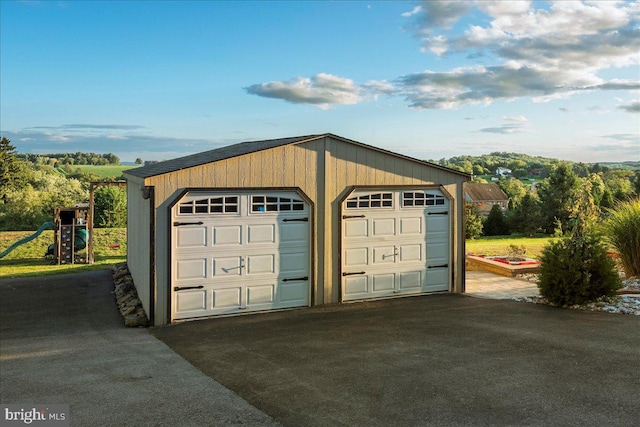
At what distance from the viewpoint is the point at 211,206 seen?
978cm

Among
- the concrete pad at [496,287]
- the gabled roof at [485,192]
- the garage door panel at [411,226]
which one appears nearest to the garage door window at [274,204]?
the garage door panel at [411,226]

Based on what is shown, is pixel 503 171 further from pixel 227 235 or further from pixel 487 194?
pixel 227 235

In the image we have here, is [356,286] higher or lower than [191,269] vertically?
lower

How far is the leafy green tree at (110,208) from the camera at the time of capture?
27.9 meters

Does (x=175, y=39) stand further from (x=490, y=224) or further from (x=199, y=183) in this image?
(x=490, y=224)

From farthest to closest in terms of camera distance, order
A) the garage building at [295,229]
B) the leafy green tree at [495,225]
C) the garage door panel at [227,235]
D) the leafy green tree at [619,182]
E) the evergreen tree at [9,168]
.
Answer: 1. the evergreen tree at [9,168]
2. the leafy green tree at [619,182]
3. the leafy green tree at [495,225]
4. the garage door panel at [227,235]
5. the garage building at [295,229]

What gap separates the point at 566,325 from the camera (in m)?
8.80

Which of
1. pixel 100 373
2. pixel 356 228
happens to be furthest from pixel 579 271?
pixel 100 373

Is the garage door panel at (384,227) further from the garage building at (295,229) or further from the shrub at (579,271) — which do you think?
the shrub at (579,271)

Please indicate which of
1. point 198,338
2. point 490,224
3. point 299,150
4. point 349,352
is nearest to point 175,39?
point 299,150

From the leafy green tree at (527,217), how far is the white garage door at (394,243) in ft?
67.5

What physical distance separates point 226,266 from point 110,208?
2077 centimetres

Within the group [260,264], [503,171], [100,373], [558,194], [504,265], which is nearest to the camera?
[100,373]

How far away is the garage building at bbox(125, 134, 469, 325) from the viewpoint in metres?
9.54
